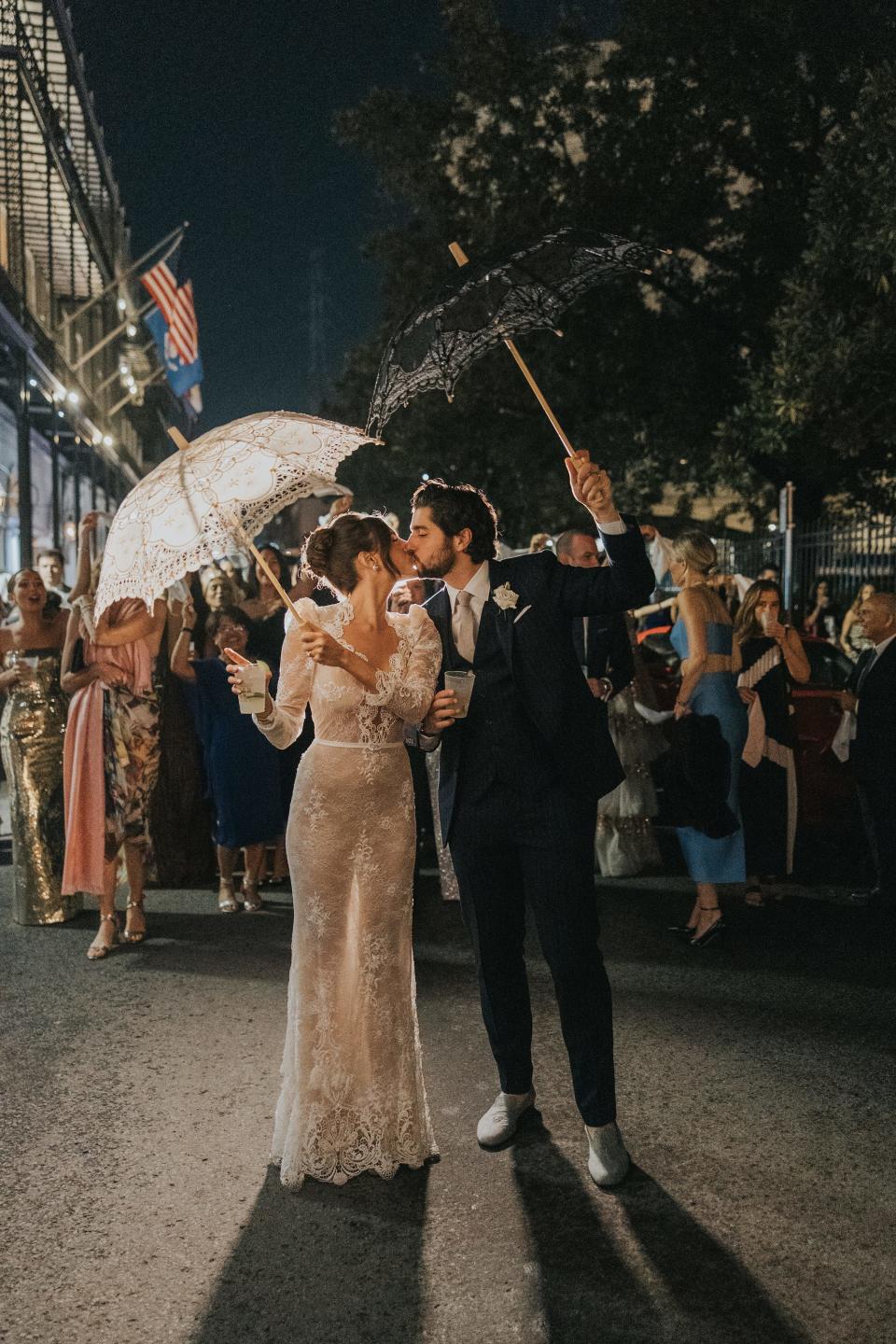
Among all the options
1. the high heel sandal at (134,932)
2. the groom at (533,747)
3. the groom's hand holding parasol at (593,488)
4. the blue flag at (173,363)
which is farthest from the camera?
the blue flag at (173,363)

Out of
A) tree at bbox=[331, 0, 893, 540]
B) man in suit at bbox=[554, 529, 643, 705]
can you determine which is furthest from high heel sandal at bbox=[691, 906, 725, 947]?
tree at bbox=[331, 0, 893, 540]

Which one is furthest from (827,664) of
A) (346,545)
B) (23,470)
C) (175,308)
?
Answer: (175,308)

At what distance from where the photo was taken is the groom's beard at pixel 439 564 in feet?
13.4

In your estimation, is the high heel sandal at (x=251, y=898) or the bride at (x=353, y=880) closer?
the bride at (x=353, y=880)

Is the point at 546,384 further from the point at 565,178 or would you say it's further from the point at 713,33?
the point at 713,33

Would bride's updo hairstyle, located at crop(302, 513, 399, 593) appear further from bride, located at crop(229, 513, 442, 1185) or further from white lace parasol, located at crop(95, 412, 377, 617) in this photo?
white lace parasol, located at crop(95, 412, 377, 617)

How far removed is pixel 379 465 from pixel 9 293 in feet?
58.1

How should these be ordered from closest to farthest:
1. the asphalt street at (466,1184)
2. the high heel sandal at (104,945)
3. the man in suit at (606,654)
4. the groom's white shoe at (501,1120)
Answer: the asphalt street at (466,1184) < the groom's white shoe at (501,1120) < the high heel sandal at (104,945) < the man in suit at (606,654)

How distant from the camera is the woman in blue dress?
681 cm

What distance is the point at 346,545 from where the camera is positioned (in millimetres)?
3990

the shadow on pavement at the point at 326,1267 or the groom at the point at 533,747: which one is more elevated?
the groom at the point at 533,747

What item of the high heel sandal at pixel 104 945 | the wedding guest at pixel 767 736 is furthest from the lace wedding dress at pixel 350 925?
the wedding guest at pixel 767 736

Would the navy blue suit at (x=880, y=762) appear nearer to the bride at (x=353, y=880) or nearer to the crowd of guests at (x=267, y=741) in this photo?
the crowd of guests at (x=267, y=741)

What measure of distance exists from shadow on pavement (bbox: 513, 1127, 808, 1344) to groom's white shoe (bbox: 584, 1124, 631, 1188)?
5cm
